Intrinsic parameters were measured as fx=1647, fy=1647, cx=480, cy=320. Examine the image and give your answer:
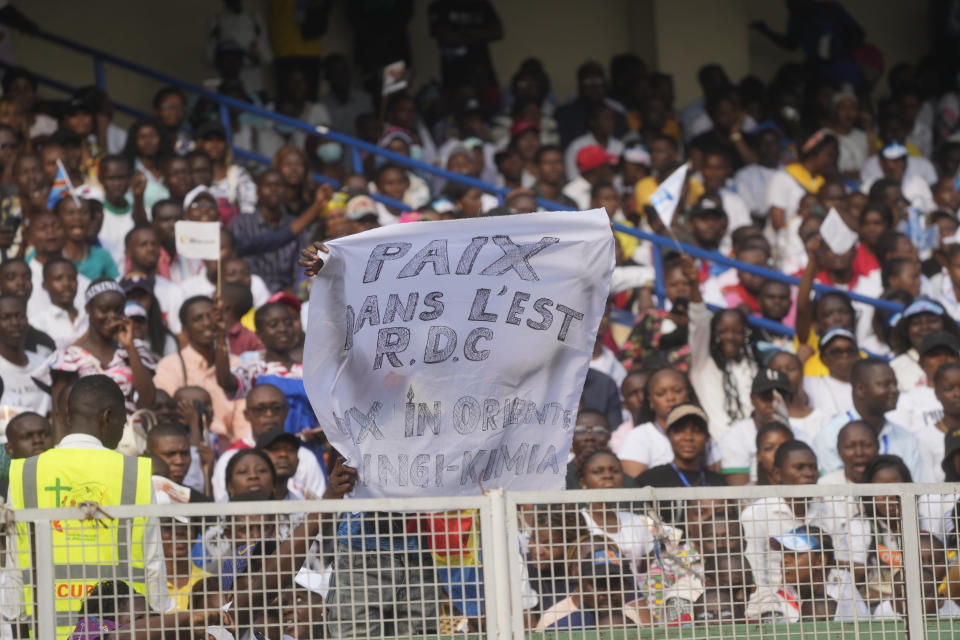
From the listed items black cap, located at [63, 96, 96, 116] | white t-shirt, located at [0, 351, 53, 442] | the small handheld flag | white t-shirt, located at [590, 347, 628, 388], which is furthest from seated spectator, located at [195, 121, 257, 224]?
white t-shirt, located at [590, 347, 628, 388]

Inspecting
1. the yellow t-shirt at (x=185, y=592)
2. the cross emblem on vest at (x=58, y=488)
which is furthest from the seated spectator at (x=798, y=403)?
the yellow t-shirt at (x=185, y=592)

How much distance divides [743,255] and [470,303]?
6059 mm

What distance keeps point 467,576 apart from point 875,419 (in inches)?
203

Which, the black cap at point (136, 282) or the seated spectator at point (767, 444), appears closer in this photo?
the seated spectator at point (767, 444)

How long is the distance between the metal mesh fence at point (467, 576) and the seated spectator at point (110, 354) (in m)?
3.55

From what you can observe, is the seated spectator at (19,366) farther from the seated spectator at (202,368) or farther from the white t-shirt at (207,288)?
the white t-shirt at (207,288)

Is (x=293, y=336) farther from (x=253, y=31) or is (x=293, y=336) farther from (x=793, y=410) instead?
(x=253, y=31)

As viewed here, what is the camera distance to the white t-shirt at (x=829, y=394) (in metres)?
9.68

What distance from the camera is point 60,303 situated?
949 cm

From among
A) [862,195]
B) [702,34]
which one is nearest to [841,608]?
[862,195]

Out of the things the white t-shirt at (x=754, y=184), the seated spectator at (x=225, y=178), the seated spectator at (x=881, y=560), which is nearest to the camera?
the seated spectator at (x=881, y=560)

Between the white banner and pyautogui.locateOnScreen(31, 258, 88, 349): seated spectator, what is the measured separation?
4071 mm

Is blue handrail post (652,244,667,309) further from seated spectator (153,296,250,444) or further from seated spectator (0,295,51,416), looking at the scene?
seated spectator (0,295,51,416)

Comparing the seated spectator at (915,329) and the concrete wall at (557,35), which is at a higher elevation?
the concrete wall at (557,35)
